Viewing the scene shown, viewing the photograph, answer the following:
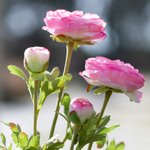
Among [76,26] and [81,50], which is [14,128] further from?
[81,50]

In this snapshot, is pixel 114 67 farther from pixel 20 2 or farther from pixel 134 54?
pixel 134 54

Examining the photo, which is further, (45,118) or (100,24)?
(45,118)

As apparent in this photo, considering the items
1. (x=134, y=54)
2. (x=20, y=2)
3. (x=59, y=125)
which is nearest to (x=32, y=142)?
(x=59, y=125)

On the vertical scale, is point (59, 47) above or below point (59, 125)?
above

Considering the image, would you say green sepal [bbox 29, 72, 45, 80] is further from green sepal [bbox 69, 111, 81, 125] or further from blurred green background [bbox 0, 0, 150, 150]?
blurred green background [bbox 0, 0, 150, 150]

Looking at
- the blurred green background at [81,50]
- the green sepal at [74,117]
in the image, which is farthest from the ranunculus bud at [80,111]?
the blurred green background at [81,50]

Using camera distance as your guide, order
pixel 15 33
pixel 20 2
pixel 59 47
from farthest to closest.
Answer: pixel 59 47 < pixel 20 2 < pixel 15 33

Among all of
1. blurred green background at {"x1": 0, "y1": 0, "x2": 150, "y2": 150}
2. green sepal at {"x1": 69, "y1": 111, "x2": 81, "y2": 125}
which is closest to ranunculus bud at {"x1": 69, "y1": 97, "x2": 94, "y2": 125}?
green sepal at {"x1": 69, "y1": 111, "x2": 81, "y2": 125}
